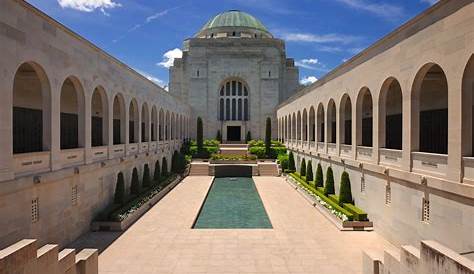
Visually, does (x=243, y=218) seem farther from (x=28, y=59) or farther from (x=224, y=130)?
(x=224, y=130)

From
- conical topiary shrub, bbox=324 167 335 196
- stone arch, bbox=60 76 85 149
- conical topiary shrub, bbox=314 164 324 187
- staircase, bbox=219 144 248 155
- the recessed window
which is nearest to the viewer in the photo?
the recessed window

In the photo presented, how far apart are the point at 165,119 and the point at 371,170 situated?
78.0 feet

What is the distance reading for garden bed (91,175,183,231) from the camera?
15.4 metres

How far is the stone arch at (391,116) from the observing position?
50.2ft

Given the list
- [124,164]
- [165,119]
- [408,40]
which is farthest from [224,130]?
[408,40]

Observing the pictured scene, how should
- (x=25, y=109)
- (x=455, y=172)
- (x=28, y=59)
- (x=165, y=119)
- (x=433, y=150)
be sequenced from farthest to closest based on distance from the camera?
(x=165, y=119) → (x=25, y=109) → (x=433, y=150) → (x=28, y=59) → (x=455, y=172)

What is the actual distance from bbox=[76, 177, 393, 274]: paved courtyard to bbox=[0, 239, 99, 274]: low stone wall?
172 centimetres

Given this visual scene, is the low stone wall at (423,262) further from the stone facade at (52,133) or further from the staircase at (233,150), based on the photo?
the staircase at (233,150)

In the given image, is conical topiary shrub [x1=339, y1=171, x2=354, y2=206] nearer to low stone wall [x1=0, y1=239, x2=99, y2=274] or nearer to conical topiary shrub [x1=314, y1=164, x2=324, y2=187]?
conical topiary shrub [x1=314, y1=164, x2=324, y2=187]

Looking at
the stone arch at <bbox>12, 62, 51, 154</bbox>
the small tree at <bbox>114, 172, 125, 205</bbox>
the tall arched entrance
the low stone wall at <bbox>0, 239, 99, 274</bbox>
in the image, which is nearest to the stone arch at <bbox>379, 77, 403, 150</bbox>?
the low stone wall at <bbox>0, 239, 99, 274</bbox>

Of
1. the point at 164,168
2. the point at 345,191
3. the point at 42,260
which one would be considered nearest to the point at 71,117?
the point at 164,168

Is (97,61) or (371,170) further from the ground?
(97,61)

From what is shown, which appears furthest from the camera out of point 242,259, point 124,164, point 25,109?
point 124,164

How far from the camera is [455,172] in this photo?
395 inches
